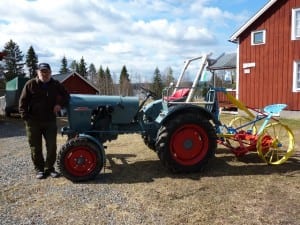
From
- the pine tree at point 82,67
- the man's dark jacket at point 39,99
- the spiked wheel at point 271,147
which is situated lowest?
the spiked wheel at point 271,147

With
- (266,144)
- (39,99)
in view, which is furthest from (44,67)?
(266,144)

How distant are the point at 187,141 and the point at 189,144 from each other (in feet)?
0.20

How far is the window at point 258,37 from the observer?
57.5 ft

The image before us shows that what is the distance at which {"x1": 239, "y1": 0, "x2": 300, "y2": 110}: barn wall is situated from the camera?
16.5 meters

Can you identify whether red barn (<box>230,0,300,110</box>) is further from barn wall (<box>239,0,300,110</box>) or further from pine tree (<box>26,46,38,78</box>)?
pine tree (<box>26,46,38,78</box>)

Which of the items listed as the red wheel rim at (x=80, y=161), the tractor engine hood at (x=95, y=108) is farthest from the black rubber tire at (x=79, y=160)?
the tractor engine hood at (x=95, y=108)

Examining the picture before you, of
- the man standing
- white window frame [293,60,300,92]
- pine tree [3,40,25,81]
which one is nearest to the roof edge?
white window frame [293,60,300,92]

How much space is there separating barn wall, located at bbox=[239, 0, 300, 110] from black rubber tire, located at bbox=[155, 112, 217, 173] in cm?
1109

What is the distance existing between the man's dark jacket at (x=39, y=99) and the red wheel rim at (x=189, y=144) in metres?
2.02

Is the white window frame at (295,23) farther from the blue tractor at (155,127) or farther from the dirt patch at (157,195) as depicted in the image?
the blue tractor at (155,127)

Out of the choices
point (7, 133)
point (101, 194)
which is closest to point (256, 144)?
point (101, 194)

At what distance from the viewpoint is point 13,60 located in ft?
201

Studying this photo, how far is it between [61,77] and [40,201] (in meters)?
28.0

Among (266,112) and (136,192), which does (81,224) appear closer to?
(136,192)
